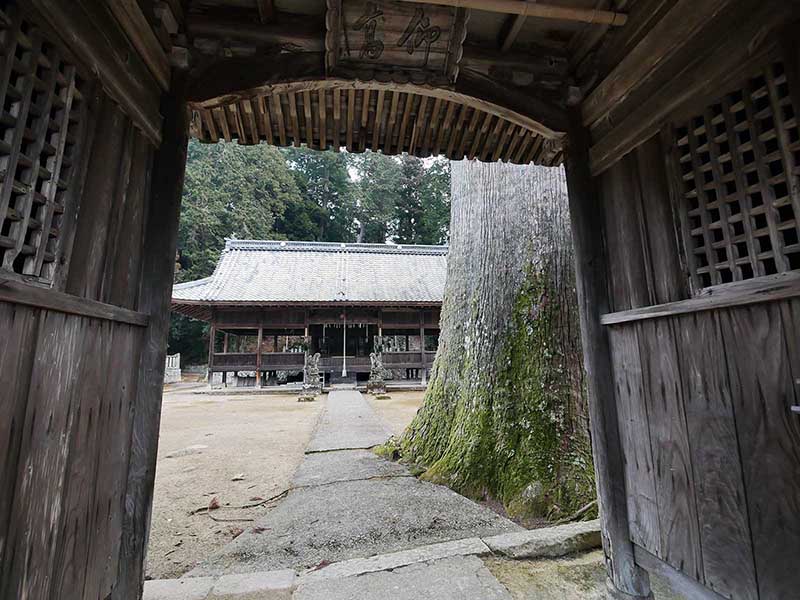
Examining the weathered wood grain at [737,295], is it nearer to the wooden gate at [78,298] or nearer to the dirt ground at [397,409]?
the wooden gate at [78,298]

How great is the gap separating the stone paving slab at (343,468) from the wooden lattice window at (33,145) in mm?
3265

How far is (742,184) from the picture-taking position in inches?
55.1

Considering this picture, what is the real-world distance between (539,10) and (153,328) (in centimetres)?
238

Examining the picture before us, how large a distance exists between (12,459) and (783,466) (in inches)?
93.4

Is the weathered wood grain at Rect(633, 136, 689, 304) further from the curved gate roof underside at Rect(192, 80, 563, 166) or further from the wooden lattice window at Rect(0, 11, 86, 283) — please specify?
the wooden lattice window at Rect(0, 11, 86, 283)

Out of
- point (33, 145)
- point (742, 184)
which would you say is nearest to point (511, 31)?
point (742, 184)

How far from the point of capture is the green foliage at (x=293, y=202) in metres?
23.0

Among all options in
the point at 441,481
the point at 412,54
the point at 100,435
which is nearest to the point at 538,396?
the point at 441,481

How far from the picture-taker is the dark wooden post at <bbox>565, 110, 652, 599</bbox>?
74.7 inches

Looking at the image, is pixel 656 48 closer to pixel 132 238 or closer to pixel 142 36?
pixel 142 36

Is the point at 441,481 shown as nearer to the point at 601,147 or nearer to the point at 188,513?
the point at 188,513

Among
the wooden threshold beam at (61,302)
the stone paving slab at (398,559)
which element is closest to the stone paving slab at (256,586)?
the stone paving slab at (398,559)

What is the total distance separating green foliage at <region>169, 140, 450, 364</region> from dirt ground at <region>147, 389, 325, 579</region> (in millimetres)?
16457

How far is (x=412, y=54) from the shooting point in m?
2.04
